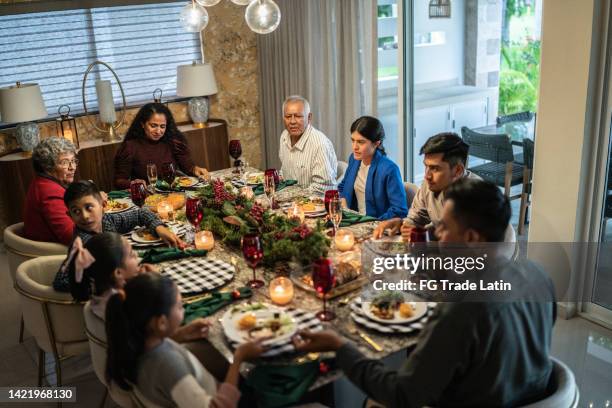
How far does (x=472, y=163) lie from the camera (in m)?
4.40

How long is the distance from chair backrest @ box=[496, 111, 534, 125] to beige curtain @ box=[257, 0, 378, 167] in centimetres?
98

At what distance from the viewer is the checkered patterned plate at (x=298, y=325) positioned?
181 centimetres

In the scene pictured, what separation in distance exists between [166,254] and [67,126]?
312 centimetres

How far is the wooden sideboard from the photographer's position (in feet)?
15.6

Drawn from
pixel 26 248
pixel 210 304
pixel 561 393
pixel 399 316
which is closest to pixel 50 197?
pixel 26 248

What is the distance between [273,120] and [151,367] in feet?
14.4

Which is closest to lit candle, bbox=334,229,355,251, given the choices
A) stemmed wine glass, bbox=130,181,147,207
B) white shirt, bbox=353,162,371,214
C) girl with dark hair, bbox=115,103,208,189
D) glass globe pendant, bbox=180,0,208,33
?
white shirt, bbox=353,162,371,214

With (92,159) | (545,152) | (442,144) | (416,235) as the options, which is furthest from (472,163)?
(92,159)

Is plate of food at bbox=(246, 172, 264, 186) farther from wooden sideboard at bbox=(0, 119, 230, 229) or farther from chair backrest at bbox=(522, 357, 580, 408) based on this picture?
chair backrest at bbox=(522, 357, 580, 408)

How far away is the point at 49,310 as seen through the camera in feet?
8.26

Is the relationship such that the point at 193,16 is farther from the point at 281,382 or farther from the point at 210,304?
the point at 281,382

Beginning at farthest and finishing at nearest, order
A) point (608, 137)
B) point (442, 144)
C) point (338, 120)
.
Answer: point (338, 120) → point (608, 137) → point (442, 144)

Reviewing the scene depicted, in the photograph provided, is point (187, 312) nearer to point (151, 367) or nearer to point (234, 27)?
point (151, 367)

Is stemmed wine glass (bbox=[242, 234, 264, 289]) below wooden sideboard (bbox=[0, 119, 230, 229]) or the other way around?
the other way around
